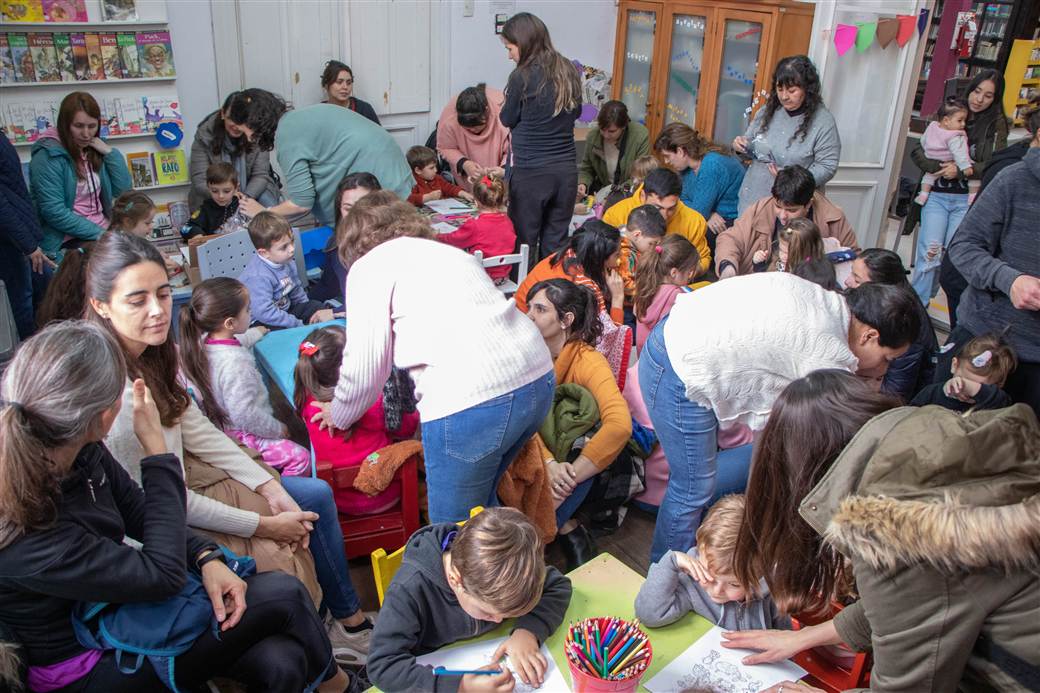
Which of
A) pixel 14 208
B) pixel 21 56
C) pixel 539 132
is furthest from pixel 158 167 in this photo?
pixel 539 132

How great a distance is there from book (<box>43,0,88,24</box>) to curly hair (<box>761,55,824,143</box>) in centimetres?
390

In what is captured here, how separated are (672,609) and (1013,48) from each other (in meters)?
8.13

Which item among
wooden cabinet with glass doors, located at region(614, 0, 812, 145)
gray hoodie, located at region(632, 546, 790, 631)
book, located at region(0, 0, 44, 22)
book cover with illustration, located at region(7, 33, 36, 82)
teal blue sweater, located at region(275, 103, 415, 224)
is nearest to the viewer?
gray hoodie, located at region(632, 546, 790, 631)

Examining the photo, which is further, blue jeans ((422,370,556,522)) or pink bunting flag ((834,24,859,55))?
pink bunting flag ((834,24,859,55))

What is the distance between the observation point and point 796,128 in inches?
166

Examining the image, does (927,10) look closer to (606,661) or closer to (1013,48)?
(1013,48)

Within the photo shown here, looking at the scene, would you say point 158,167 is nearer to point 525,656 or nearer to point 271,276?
point 271,276

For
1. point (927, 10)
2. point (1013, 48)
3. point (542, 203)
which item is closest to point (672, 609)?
point (542, 203)

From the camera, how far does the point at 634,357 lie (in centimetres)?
352

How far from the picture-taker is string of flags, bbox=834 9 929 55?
5.00m

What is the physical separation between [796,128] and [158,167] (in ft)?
12.8

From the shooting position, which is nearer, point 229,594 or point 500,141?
point 229,594

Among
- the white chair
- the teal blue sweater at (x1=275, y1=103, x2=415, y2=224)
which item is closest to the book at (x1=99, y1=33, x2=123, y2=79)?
the teal blue sweater at (x1=275, y1=103, x2=415, y2=224)

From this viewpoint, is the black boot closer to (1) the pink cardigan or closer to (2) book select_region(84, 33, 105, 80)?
(1) the pink cardigan
